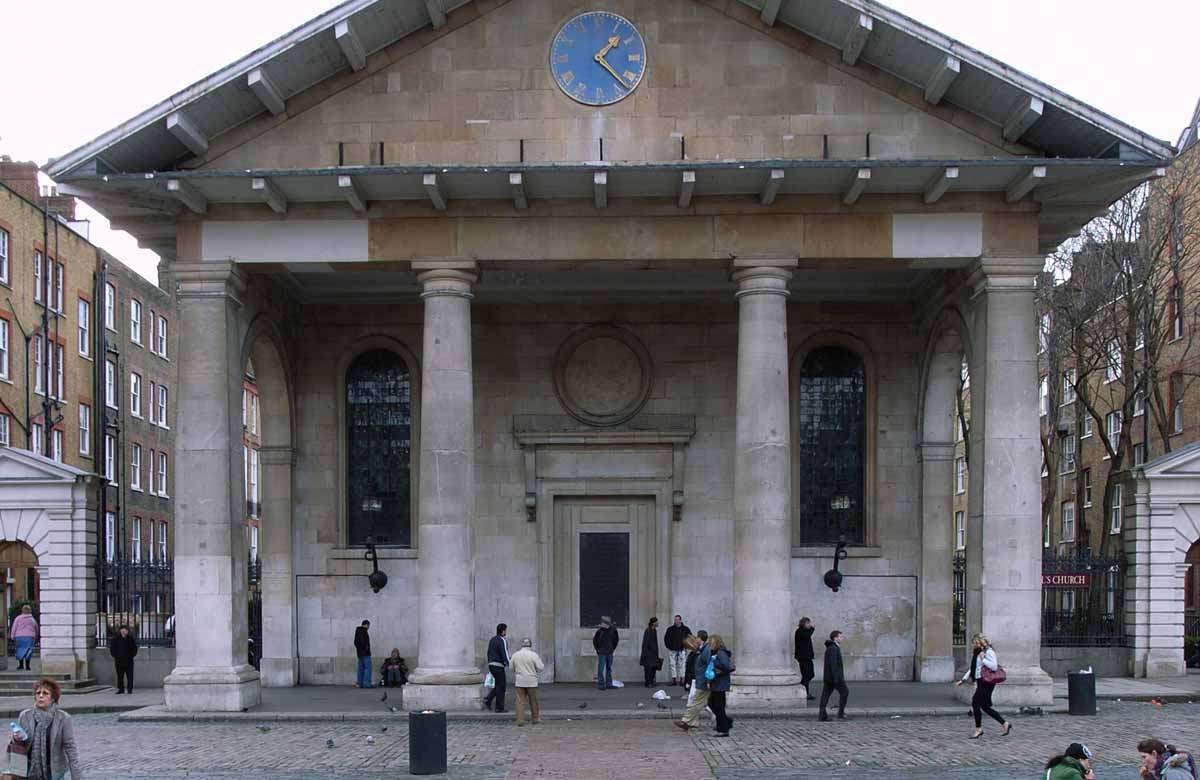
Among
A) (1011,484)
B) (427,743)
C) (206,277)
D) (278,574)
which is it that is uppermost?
(206,277)

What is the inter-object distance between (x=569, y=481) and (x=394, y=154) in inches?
309

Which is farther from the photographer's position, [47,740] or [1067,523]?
[1067,523]

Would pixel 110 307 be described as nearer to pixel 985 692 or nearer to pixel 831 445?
pixel 831 445

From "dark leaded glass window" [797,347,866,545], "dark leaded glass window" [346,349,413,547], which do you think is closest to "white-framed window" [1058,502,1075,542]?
"dark leaded glass window" [797,347,866,545]

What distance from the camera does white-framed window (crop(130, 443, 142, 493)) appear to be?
187 feet

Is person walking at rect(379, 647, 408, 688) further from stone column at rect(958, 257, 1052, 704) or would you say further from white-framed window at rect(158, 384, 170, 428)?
white-framed window at rect(158, 384, 170, 428)

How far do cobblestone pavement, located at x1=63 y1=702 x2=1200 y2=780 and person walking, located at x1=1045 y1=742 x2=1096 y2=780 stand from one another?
15.3 ft

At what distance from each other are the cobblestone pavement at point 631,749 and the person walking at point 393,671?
481 centimetres

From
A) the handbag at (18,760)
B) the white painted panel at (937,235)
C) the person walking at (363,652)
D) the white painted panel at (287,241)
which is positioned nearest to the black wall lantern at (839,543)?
the white painted panel at (937,235)

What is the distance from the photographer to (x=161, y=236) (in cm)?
2561

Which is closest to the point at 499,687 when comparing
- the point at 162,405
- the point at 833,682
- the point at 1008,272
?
the point at 833,682

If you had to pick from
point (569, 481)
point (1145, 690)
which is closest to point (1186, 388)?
point (1145, 690)

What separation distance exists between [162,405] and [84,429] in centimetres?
891

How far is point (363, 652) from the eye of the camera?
28.0 meters
